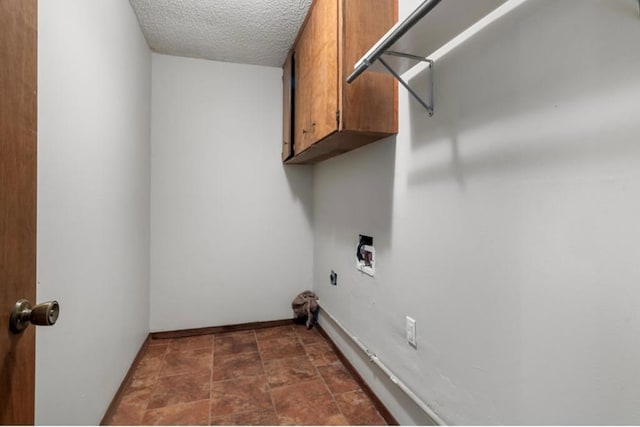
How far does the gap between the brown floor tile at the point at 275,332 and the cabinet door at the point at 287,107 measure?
159 cm

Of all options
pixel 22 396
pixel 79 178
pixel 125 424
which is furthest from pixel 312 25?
pixel 125 424

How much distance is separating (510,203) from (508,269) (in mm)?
207

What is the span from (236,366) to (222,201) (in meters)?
1.39

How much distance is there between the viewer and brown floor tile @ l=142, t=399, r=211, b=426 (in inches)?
63.2

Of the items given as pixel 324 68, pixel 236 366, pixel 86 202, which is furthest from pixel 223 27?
pixel 236 366

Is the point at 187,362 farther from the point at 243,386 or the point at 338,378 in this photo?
the point at 338,378

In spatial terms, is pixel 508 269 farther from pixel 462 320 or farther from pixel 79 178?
pixel 79 178

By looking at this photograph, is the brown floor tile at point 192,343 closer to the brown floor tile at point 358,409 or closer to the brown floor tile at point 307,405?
the brown floor tile at point 307,405

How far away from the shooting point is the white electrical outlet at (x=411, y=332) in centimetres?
140

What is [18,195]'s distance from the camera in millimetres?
662

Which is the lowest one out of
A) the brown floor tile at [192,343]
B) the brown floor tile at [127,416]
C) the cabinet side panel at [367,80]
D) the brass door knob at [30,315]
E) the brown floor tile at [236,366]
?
the brown floor tile at [127,416]

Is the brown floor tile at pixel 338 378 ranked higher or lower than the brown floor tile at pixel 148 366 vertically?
higher

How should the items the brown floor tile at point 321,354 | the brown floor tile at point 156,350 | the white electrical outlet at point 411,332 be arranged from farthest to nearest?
the brown floor tile at point 156,350, the brown floor tile at point 321,354, the white electrical outlet at point 411,332

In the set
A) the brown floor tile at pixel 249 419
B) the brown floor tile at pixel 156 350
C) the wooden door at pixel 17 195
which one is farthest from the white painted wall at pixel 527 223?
the brown floor tile at pixel 156 350
